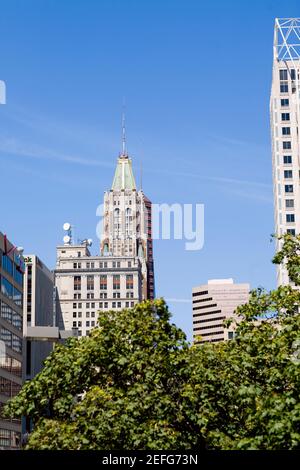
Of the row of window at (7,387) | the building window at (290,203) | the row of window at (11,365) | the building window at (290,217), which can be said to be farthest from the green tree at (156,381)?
the building window at (290,203)

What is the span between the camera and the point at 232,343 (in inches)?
1496

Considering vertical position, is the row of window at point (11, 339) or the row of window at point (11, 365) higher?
the row of window at point (11, 339)

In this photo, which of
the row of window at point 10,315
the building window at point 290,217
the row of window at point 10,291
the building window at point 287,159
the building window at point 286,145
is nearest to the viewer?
the row of window at point 10,315

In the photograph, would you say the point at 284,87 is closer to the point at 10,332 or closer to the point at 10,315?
the point at 10,315

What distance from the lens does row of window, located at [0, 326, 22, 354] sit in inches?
4567

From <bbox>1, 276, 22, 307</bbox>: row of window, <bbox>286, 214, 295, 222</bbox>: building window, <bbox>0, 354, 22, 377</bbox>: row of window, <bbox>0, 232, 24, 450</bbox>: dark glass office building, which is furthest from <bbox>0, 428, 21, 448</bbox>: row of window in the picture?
<bbox>286, 214, 295, 222</bbox>: building window

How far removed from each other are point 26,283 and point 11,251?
229ft

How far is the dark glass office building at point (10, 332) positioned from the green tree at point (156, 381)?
254 feet

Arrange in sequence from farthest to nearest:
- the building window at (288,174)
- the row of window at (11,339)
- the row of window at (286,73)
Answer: the row of window at (286,73)
the building window at (288,174)
the row of window at (11,339)

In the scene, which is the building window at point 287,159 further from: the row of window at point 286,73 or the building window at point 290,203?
the row of window at point 286,73

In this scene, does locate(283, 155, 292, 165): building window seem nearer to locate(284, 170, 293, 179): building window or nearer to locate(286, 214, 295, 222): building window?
locate(284, 170, 293, 179): building window

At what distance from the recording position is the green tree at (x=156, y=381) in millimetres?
31141

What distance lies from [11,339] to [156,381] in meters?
90.9

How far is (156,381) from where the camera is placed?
34062mm
